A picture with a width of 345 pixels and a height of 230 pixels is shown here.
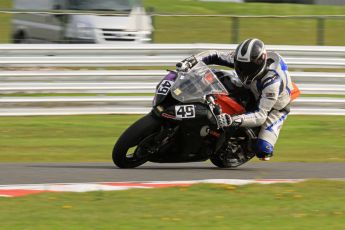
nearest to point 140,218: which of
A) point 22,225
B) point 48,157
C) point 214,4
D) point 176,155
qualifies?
point 22,225

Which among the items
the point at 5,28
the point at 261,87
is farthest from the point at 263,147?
the point at 5,28

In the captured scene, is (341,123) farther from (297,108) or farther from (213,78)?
(213,78)

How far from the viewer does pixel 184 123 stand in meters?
9.11

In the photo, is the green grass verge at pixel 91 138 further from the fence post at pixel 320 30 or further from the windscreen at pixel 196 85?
the fence post at pixel 320 30

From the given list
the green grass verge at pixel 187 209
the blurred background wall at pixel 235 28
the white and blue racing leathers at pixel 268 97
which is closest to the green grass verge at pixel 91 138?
the white and blue racing leathers at pixel 268 97

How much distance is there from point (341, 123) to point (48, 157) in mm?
5362

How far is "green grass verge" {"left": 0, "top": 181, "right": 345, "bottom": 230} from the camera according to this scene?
6668 millimetres

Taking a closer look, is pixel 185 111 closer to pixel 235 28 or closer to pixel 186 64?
pixel 186 64

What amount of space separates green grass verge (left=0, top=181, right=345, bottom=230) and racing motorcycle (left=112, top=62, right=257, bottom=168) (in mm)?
1109

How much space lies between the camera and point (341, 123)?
553 inches

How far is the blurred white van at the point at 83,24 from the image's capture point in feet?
52.5

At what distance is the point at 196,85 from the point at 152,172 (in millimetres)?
1053

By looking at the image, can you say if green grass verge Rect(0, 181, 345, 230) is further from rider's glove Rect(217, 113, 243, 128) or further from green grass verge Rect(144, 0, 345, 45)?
green grass verge Rect(144, 0, 345, 45)

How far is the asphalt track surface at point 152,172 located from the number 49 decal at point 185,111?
65 cm
